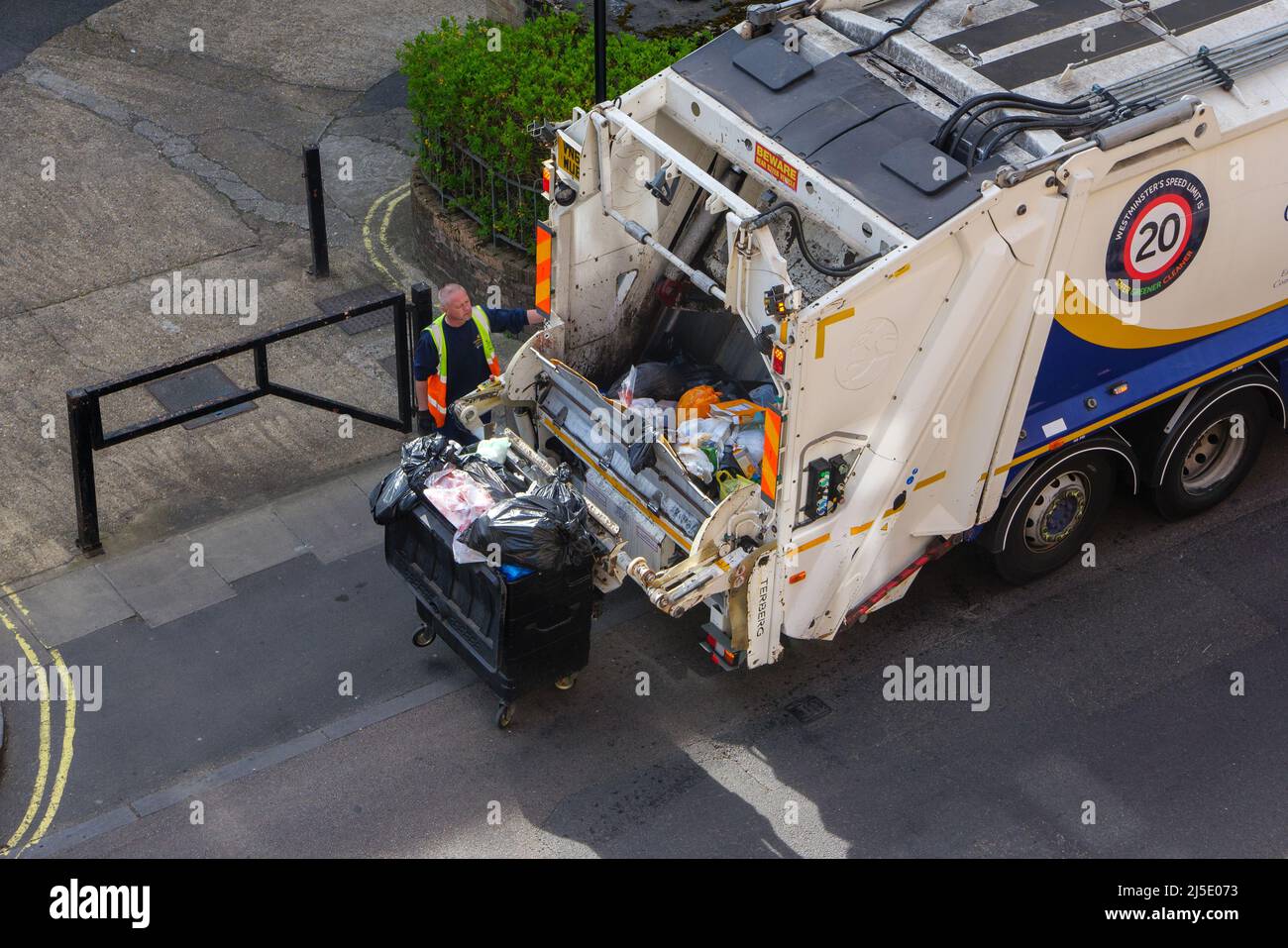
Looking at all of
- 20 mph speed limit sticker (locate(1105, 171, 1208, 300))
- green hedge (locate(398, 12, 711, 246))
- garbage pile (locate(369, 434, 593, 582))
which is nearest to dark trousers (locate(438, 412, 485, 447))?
garbage pile (locate(369, 434, 593, 582))

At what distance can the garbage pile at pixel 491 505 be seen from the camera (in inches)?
282

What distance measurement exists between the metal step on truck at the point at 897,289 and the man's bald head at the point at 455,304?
547mm

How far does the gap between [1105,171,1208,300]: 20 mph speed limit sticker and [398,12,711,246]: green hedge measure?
13.6 feet

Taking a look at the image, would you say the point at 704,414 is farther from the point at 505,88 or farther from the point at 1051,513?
the point at 505,88

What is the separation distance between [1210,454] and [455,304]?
437 centimetres

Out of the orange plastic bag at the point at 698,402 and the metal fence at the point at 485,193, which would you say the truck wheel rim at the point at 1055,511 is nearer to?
the orange plastic bag at the point at 698,402

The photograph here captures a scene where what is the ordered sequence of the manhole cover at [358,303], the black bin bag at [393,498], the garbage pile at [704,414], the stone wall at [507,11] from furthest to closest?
the stone wall at [507,11] < the manhole cover at [358,303] < the garbage pile at [704,414] < the black bin bag at [393,498]

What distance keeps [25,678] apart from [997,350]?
202 inches

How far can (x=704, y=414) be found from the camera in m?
8.02

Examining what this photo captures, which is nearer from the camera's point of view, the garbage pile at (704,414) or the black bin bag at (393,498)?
the black bin bag at (393,498)

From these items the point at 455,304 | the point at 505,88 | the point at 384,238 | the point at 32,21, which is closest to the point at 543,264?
the point at 455,304

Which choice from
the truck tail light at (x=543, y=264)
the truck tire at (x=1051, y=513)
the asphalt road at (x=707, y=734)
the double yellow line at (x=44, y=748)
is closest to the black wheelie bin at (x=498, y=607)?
the asphalt road at (x=707, y=734)

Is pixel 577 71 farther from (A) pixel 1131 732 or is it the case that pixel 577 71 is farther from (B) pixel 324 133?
(A) pixel 1131 732

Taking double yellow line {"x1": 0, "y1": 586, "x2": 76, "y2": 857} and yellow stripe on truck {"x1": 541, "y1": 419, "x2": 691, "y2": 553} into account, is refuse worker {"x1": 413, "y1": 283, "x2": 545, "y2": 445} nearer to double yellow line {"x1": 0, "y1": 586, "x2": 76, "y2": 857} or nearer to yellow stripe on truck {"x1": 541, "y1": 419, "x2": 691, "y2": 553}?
yellow stripe on truck {"x1": 541, "y1": 419, "x2": 691, "y2": 553}
